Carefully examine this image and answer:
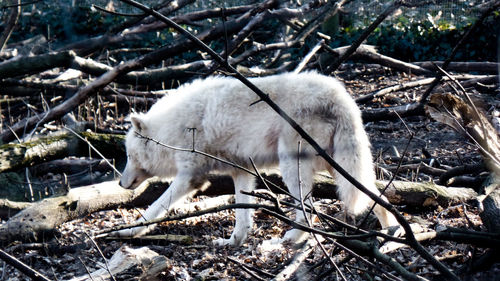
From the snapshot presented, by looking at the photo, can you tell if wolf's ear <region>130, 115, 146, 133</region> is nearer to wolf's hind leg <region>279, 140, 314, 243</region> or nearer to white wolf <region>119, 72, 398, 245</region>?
white wolf <region>119, 72, 398, 245</region>

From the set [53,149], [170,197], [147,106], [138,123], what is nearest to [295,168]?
[170,197]

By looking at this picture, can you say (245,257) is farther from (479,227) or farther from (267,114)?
(479,227)

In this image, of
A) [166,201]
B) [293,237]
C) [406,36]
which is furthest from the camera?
[406,36]

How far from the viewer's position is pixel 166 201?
18.5 feet

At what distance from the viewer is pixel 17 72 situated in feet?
26.3

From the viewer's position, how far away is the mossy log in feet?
20.8

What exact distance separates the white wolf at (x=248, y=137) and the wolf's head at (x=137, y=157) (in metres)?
0.01

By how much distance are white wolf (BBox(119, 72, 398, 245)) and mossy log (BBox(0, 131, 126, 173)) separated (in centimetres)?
51

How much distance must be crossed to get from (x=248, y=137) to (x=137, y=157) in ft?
4.50

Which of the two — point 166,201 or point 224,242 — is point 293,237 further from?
point 166,201

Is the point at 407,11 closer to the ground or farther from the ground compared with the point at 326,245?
farther from the ground

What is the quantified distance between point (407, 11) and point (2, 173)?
287 inches


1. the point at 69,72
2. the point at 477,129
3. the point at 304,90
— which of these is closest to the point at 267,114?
the point at 304,90

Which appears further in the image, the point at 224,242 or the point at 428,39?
the point at 428,39
